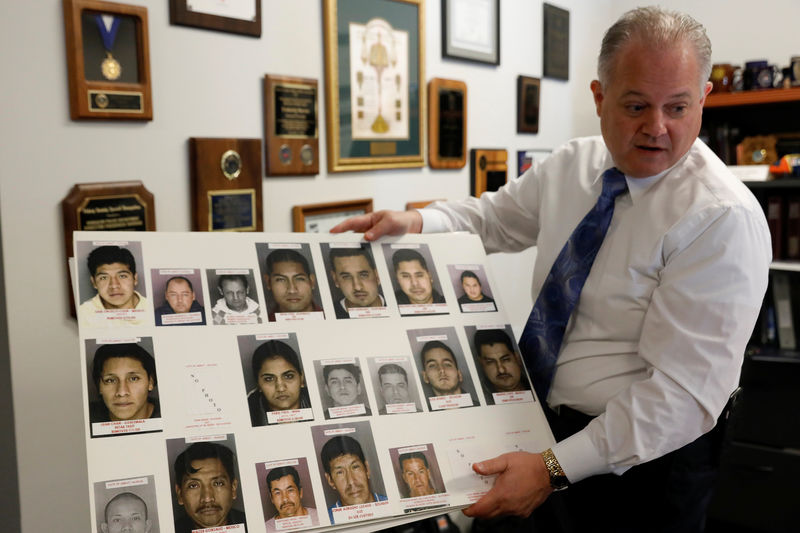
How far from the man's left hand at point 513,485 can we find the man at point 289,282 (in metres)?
0.44

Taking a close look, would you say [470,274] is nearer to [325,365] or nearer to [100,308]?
[325,365]

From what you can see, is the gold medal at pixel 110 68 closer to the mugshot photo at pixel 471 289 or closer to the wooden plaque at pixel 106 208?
the wooden plaque at pixel 106 208

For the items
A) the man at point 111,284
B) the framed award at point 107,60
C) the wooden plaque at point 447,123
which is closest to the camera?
the man at point 111,284

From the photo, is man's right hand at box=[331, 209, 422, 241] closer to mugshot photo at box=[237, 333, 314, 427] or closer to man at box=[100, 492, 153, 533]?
mugshot photo at box=[237, 333, 314, 427]

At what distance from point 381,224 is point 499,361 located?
1.26ft

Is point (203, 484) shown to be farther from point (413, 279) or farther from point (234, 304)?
point (413, 279)

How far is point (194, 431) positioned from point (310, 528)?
0.79ft

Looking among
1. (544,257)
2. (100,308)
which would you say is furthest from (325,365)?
(544,257)

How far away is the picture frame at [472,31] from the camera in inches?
102

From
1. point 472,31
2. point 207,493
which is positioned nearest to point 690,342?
point 207,493

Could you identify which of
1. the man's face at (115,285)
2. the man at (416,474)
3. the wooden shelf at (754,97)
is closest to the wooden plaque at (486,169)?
the wooden shelf at (754,97)

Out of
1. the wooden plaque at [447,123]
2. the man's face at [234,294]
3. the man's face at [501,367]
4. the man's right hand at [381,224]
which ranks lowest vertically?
the man's face at [501,367]

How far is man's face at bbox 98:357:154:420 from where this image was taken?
3.64ft

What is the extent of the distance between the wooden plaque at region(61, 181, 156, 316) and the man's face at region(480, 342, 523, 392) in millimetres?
890
